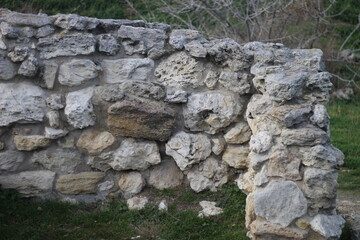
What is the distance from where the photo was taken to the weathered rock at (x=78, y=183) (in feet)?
17.2

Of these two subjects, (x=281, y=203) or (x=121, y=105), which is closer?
(x=281, y=203)

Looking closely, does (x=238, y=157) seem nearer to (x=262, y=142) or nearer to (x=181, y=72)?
(x=262, y=142)

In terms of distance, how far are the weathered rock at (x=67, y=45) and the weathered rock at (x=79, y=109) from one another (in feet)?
1.03

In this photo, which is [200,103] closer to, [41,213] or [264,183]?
[264,183]

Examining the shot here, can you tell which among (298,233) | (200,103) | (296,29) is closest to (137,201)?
(200,103)

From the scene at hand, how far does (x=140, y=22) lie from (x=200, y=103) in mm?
833

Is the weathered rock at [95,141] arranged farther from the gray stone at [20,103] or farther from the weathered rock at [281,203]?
the weathered rock at [281,203]

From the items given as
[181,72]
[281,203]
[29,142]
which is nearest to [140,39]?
[181,72]

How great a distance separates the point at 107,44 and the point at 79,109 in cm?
55

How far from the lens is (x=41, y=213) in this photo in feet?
16.6

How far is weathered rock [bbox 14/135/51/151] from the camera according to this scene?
5.16m

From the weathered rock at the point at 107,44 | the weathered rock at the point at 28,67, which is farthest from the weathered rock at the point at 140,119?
the weathered rock at the point at 28,67

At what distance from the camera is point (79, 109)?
5145 millimetres

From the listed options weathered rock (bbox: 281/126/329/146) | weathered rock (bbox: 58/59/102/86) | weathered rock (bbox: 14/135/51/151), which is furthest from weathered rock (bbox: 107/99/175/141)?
weathered rock (bbox: 281/126/329/146)
